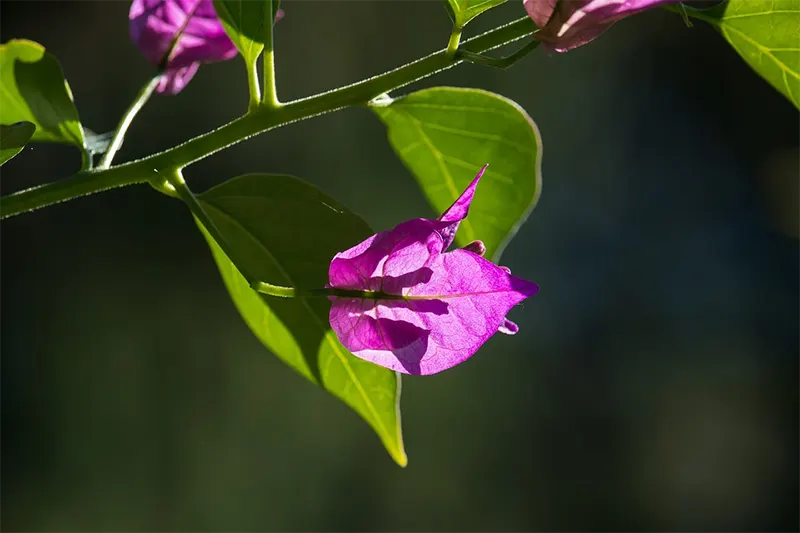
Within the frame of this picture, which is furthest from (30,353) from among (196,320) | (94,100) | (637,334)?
(637,334)

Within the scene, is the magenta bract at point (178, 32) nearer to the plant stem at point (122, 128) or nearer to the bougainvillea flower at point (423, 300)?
the plant stem at point (122, 128)

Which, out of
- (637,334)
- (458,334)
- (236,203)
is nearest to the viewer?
(458,334)

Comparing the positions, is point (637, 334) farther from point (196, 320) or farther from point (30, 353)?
point (30, 353)

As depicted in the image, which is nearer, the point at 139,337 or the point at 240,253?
the point at 240,253

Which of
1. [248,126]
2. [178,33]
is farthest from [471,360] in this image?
[248,126]

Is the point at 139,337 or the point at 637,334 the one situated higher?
the point at 139,337

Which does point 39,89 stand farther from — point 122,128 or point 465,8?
point 465,8

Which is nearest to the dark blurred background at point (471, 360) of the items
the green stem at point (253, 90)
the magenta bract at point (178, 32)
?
the magenta bract at point (178, 32)
